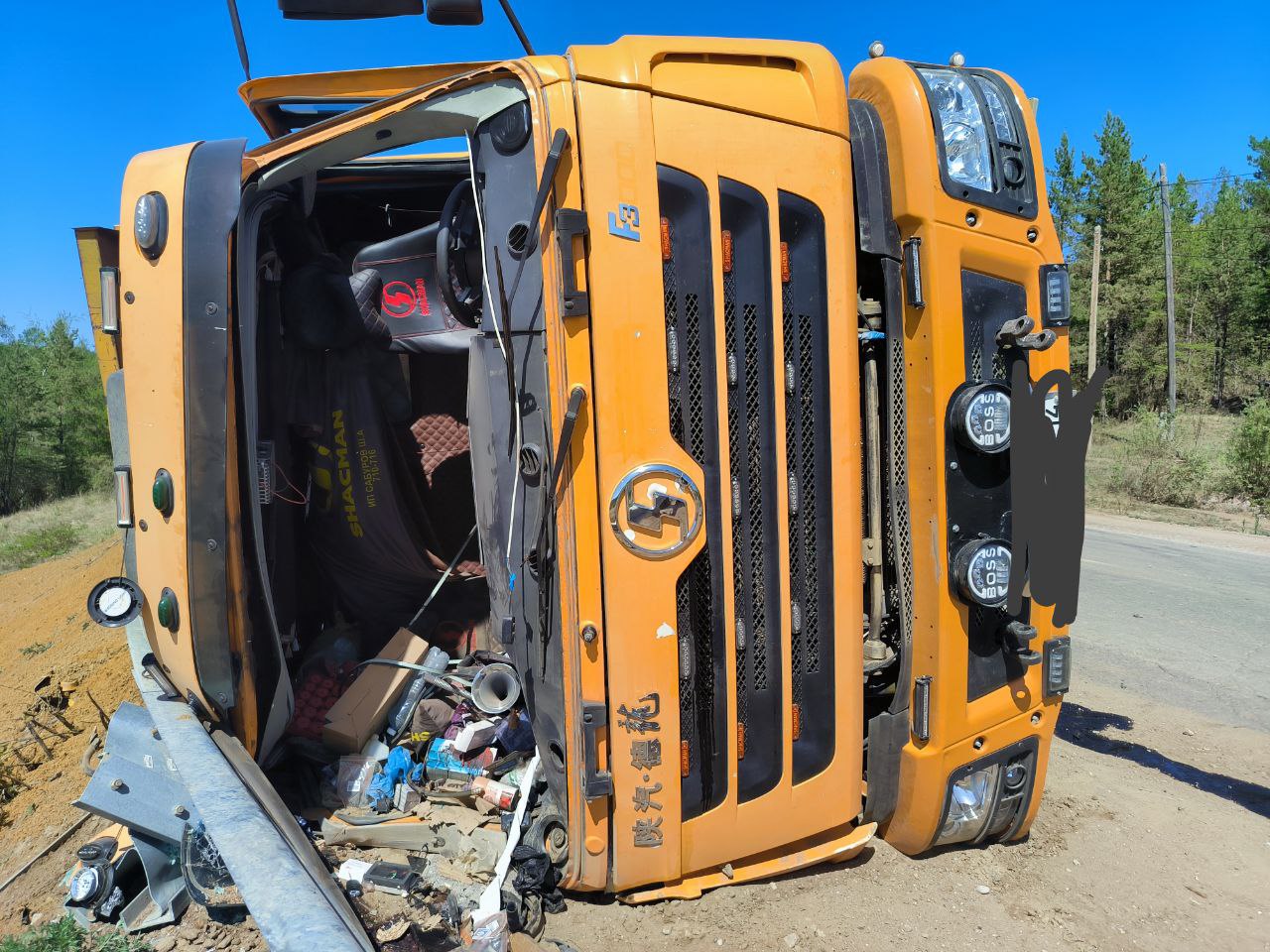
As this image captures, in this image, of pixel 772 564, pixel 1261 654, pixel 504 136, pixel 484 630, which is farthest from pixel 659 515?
pixel 1261 654

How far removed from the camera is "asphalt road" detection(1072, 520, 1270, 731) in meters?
4.46

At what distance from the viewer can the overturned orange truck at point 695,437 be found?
2072 mm

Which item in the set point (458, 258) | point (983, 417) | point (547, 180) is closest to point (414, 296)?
point (458, 258)

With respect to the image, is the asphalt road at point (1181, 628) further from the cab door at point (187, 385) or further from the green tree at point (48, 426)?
the green tree at point (48, 426)

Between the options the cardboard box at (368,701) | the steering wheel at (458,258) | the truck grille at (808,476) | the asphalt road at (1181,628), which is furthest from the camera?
the asphalt road at (1181,628)

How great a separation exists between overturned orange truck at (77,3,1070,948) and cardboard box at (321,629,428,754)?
1.90 ft

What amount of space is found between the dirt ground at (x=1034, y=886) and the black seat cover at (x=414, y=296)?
2.33m

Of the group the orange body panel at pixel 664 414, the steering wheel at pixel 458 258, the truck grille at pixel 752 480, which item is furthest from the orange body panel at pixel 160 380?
the truck grille at pixel 752 480

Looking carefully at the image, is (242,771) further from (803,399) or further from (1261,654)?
(1261,654)

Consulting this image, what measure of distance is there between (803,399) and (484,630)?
2316 millimetres

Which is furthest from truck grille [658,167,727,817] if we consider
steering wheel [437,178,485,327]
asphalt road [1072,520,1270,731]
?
asphalt road [1072,520,1270,731]

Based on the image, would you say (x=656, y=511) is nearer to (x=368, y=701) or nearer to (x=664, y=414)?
(x=664, y=414)

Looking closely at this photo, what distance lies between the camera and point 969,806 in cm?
244

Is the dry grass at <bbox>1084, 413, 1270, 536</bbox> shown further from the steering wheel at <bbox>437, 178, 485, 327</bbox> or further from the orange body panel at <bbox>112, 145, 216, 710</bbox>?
the orange body panel at <bbox>112, 145, 216, 710</bbox>
